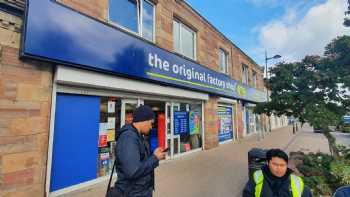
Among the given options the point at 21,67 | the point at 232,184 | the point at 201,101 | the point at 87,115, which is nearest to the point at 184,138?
the point at 201,101

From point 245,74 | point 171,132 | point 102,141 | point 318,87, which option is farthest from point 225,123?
point 102,141

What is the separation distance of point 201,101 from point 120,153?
7.95 metres

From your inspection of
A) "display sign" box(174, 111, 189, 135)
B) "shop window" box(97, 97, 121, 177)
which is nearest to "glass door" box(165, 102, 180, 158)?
"display sign" box(174, 111, 189, 135)

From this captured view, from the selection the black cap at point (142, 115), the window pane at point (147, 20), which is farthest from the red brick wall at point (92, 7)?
the black cap at point (142, 115)

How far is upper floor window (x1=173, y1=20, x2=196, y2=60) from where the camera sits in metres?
8.52

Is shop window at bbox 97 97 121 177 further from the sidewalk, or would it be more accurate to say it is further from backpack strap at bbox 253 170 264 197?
backpack strap at bbox 253 170 264 197

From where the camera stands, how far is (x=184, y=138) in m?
8.52

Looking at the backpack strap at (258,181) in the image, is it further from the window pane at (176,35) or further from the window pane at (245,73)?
the window pane at (245,73)

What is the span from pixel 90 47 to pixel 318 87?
20.3 ft

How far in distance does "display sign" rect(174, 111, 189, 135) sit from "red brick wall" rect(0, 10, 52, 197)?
475 cm

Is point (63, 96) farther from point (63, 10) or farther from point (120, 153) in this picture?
point (120, 153)

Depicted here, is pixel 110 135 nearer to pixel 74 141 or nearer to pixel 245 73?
pixel 74 141

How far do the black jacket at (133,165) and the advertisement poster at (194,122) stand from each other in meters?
6.78

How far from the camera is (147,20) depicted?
6977mm
